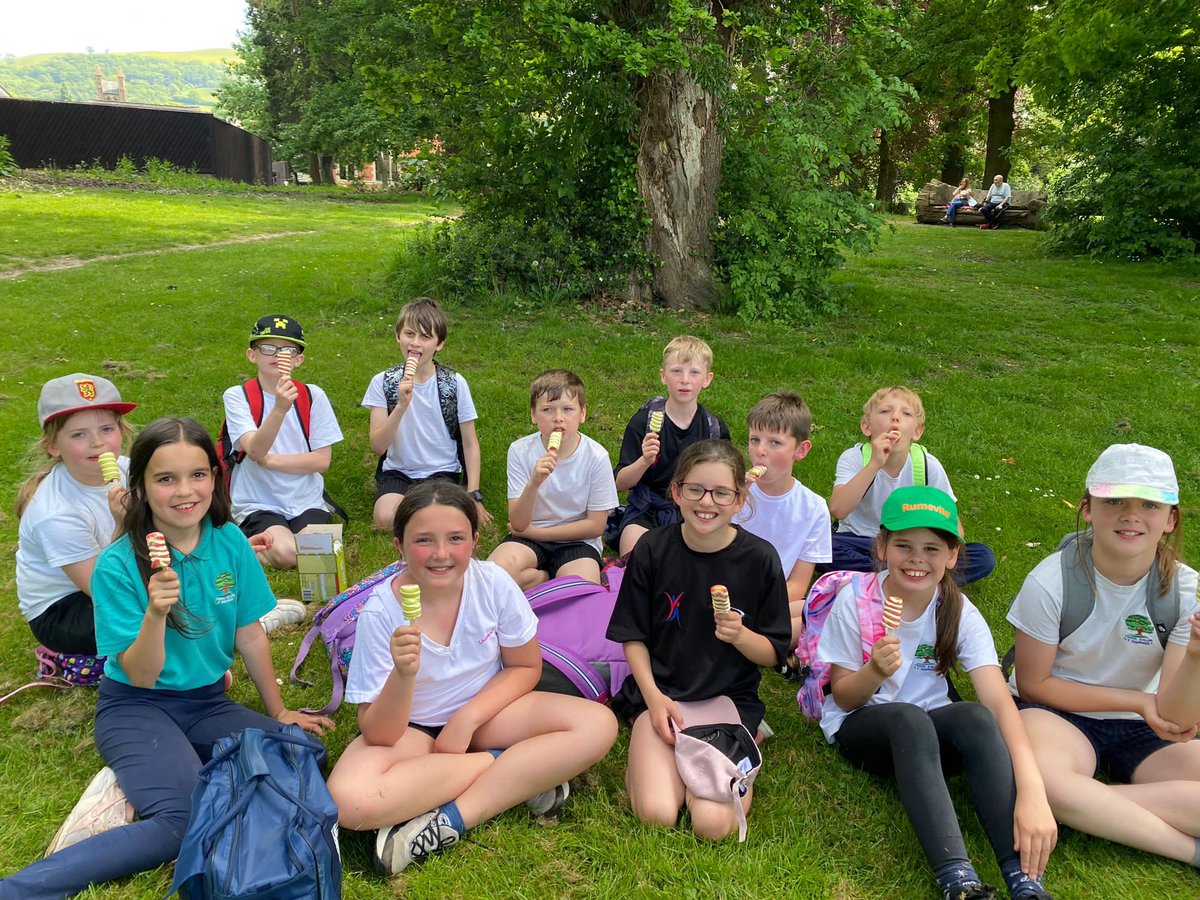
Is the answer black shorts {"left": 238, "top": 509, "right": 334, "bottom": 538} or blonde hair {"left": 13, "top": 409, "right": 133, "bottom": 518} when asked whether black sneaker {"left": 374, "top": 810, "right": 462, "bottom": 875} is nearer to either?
blonde hair {"left": 13, "top": 409, "right": 133, "bottom": 518}

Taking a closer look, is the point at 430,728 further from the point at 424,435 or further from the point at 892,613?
the point at 424,435

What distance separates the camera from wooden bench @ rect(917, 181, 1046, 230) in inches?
841

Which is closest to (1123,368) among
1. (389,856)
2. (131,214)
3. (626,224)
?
(626,224)

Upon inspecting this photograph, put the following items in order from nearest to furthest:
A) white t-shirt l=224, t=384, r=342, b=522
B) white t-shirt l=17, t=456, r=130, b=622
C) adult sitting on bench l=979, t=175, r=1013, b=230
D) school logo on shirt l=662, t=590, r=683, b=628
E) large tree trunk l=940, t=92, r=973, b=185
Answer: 1. school logo on shirt l=662, t=590, r=683, b=628
2. white t-shirt l=17, t=456, r=130, b=622
3. white t-shirt l=224, t=384, r=342, b=522
4. adult sitting on bench l=979, t=175, r=1013, b=230
5. large tree trunk l=940, t=92, r=973, b=185

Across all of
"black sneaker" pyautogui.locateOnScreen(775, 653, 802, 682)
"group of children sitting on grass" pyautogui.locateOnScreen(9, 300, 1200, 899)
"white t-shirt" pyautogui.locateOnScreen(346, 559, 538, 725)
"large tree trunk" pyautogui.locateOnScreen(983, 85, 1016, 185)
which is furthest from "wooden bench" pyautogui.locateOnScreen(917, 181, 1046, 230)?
"white t-shirt" pyautogui.locateOnScreen(346, 559, 538, 725)

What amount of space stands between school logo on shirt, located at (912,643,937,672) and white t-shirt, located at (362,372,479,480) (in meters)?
3.32

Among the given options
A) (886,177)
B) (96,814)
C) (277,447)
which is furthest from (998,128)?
(96,814)

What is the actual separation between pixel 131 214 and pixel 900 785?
64.6 feet

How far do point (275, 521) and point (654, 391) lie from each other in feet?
13.1

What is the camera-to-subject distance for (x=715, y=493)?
3.17 meters

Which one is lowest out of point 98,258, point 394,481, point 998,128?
point 394,481

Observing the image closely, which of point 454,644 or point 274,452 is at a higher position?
point 274,452

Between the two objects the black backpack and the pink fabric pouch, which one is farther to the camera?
the black backpack

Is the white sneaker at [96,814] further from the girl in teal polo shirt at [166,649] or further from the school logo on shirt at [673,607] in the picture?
the school logo on shirt at [673,607]
